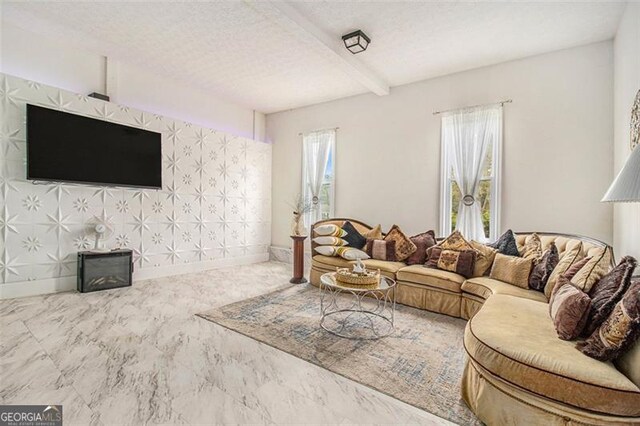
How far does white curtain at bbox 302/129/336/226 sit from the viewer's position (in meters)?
5.68

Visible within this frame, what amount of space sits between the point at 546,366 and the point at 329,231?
11.1ft

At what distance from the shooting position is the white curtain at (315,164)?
5680mm

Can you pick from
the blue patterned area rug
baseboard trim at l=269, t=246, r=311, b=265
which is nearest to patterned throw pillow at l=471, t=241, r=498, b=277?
the blue patterned area rug

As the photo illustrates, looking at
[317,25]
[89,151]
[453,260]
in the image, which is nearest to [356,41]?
[317,25]

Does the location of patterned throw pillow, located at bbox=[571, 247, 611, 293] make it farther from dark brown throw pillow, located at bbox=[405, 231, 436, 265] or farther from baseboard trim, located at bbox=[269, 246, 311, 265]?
baseboard trim, located at bbox=[269, 246, 311, 265]

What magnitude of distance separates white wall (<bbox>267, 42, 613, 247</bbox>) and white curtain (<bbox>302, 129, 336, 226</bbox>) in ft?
0.84

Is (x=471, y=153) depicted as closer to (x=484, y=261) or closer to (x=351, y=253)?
(x=484, y=261)

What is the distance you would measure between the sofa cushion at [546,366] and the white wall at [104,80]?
5256 millimetres

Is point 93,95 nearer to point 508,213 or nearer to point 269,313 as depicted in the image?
point 269,313

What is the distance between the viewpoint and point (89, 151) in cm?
395

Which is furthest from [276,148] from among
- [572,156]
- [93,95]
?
[572,156]

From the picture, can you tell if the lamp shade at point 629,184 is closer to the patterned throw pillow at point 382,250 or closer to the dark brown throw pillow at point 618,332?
the dark brown throw pillow at point 618,332

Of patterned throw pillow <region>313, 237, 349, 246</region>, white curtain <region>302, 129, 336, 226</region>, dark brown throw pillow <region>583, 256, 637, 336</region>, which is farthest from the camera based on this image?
white curtain <region>302, 129, 336, 226</region>

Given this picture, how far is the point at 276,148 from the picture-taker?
649 cm
